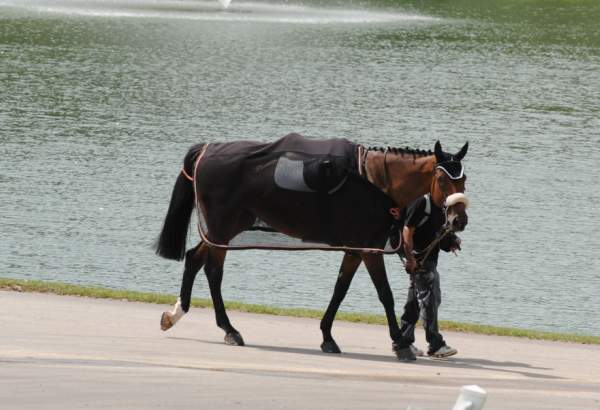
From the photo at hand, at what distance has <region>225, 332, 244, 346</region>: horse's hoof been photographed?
1194 cm

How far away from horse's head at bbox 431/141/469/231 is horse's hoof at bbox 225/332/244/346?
6.53 ft

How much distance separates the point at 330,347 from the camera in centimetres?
1197

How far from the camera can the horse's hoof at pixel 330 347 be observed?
1195 cm

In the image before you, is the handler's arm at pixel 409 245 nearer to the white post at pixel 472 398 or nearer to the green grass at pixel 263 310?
the green grass at pixel 263 310

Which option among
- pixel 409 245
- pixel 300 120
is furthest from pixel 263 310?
pixel 300 120

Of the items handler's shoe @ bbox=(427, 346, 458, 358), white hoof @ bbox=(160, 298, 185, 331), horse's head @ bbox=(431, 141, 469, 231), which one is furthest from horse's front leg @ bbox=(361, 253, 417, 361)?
white hoof @ bbox=(160, 298, 185, 331)

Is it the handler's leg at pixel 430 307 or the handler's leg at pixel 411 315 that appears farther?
the handler's leg at pixel 411 315

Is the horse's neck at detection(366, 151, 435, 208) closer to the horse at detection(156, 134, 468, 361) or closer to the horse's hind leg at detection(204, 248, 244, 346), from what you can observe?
the horse at detection(156, 134, 468, 361)

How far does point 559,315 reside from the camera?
733 inches

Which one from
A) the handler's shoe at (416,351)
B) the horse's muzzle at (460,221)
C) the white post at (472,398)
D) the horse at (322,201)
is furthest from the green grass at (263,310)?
the white post at (472,398)

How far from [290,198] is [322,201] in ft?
0.91

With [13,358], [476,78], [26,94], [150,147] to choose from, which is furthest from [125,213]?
[476,78]

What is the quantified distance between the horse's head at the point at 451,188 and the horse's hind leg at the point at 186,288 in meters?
2.27

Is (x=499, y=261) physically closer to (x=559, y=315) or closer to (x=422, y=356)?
(x=559, y=315)
